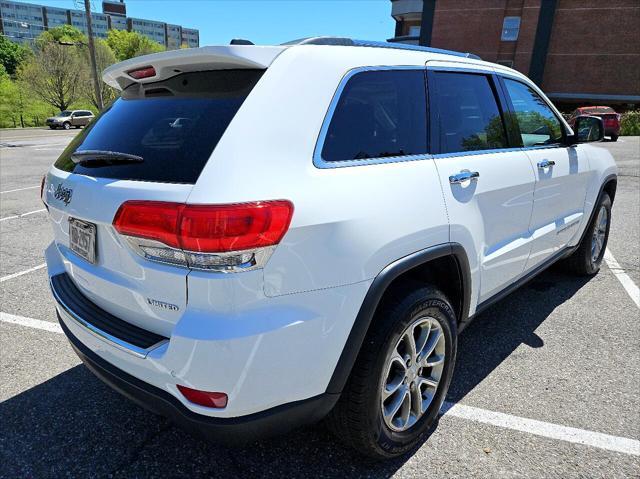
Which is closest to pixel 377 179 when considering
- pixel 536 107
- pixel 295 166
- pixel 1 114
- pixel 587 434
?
pixel 295 166

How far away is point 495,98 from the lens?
2.92 m

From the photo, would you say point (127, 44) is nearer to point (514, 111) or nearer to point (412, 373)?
point (514, 111)

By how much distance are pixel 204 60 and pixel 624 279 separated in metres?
4.59

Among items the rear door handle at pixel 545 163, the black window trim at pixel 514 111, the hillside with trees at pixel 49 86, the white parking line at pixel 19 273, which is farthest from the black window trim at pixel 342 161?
the hillside with trees at pixel 49 86

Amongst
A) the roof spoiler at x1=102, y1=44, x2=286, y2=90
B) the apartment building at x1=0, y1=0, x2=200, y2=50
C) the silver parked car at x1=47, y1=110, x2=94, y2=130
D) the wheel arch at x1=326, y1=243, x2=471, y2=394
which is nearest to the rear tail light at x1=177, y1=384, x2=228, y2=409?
the wheel arch at x1=326, y1=243, x2=471, y2=394

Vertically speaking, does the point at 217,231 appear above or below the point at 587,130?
below

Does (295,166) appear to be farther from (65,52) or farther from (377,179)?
(65,52)

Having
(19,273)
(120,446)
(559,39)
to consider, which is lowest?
(19,273)

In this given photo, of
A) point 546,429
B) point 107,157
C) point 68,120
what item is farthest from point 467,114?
point 68,120

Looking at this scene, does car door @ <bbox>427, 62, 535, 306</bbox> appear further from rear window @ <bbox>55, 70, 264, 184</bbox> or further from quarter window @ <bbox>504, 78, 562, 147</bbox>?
rear window @ <bbox>55, 70, 264, 184</bbox>

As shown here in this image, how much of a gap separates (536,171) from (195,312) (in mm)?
2469

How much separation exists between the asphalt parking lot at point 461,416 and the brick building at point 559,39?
39.7 m

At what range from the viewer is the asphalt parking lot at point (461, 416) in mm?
2168

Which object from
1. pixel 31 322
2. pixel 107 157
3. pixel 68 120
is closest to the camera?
pixel 107 157
